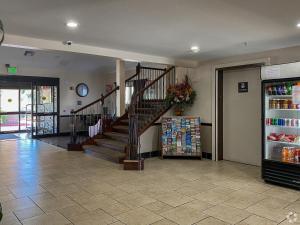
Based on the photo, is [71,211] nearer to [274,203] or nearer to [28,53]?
[274,203]

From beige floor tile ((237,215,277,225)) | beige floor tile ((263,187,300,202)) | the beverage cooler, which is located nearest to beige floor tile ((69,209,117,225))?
beige floor tile ((237,215,277,225))

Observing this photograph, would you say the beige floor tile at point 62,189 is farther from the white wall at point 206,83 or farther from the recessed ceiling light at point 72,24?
the white wall at point 206,83

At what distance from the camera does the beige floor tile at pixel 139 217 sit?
116 inches

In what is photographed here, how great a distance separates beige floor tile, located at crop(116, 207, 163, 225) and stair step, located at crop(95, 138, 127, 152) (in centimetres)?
294

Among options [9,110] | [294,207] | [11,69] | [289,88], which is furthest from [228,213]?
[9,110]

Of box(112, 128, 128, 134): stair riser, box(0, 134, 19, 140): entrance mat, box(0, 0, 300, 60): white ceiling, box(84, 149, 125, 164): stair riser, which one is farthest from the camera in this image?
box(0, 134, 19, 140): entrance mat

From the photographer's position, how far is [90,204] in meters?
3.47

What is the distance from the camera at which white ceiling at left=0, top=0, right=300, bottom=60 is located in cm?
290

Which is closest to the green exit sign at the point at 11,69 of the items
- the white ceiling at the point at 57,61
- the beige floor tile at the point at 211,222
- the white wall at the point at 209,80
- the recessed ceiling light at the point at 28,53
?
the white ceiling at the point at 57,61

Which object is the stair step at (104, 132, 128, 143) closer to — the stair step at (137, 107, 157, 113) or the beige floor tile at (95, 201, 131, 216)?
the stair step at (137, 107, 157, 113)

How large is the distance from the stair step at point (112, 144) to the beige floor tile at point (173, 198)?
2479 mm

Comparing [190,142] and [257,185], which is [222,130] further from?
[257,185]

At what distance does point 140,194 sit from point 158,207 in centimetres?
55

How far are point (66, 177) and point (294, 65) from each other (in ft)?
14.3
